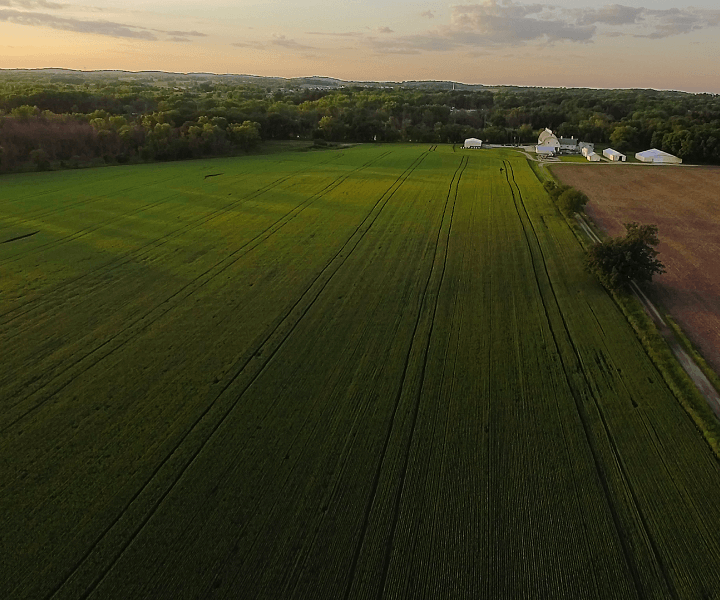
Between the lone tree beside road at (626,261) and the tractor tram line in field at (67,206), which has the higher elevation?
the lone tree beside road at (626,261)

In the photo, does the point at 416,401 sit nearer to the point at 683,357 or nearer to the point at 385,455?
the point at 385,455

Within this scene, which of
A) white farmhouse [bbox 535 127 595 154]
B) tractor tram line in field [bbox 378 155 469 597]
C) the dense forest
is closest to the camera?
tractor tram line in field [bbox 378 155 469 597]

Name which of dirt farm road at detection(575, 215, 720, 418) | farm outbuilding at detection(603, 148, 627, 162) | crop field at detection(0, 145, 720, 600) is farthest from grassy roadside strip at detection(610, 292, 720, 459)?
farm outbuilding at detection(603, 148, 627, 162)

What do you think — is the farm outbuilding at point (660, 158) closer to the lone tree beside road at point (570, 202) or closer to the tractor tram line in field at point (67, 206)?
the lone tree beside road at point (570, 202)

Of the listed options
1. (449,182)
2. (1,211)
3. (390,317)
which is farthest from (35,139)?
(390,317)

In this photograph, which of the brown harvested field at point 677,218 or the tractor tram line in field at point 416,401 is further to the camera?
the brown harvested field at point 677,218

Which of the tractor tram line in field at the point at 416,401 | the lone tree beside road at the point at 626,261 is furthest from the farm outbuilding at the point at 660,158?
the lone tree beside road at the point at 626,261

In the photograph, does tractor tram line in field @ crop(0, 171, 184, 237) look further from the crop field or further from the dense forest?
the dense forest
